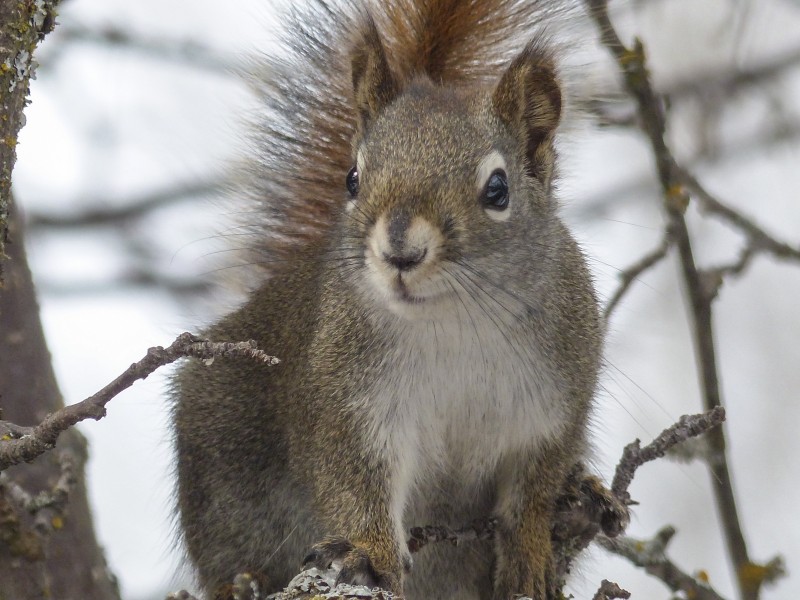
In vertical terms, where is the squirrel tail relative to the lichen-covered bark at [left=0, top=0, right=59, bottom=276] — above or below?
above

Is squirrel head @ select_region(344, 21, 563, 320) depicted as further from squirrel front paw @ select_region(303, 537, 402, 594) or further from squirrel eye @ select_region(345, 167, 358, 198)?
squirrel front paw @ select_region(303, 537, 402, 594)

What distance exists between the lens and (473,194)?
197 centimetres

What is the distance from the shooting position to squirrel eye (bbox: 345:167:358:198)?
2.11 m

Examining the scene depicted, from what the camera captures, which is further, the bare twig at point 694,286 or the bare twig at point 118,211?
the bare twig at point 118,211

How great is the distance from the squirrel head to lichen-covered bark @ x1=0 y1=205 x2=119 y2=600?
2.28ft

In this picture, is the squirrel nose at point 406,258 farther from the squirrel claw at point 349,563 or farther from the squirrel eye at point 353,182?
the squirrel claw at point 349,563

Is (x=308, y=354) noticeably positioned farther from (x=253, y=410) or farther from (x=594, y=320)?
(x=594, y=320)

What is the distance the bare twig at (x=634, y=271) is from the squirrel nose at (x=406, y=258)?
0.73m

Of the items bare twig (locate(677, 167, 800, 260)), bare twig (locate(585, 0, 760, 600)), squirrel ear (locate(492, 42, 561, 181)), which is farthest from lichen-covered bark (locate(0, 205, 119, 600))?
bare twig (locate(677, 167, 800, 260))

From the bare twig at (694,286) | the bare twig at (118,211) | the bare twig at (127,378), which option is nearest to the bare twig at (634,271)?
the bare twig at (694,286)

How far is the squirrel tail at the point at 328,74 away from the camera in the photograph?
255 centimetres

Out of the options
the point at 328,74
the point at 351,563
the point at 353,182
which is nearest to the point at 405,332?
the point at 353,182

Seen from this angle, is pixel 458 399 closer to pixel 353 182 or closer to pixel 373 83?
pixel 353 182

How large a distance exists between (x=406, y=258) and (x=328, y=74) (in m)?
1.00
